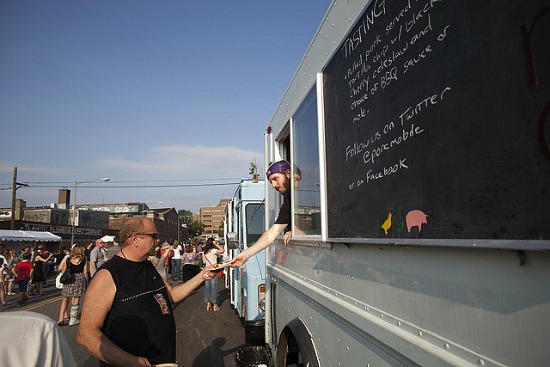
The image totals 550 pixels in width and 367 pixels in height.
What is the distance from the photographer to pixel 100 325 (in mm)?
2402

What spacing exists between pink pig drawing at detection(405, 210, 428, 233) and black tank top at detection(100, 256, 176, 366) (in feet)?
6.46

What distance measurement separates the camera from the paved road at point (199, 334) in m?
6.08

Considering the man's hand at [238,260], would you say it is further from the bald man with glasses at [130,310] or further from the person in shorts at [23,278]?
the person in shorts at [23,278]

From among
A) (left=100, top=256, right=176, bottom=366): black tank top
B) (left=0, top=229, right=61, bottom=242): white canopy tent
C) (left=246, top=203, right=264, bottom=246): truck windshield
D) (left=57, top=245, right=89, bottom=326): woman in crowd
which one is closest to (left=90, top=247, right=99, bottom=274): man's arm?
(left=57, top=245, right=89, bottom=326): woman in crowd

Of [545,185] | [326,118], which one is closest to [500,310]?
[545,185]

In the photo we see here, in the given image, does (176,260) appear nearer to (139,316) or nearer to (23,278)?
(23,278)

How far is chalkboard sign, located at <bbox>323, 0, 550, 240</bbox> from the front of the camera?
911mm

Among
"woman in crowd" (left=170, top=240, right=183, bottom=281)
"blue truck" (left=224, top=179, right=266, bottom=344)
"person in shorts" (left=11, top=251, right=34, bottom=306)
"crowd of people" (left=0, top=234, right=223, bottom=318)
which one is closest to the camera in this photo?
"blue truck" (left=224, top=179, right=266, bottom=344)

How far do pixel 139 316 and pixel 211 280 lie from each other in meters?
7.57

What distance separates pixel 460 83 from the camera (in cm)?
114

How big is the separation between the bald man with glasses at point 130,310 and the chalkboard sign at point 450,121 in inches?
61.4

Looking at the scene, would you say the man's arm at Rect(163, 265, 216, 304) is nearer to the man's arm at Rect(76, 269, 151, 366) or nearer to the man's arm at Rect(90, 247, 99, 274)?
the man's arm at Rect(76, 269, 151, 366)

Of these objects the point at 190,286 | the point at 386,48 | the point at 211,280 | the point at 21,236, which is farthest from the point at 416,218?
the point at 21,236

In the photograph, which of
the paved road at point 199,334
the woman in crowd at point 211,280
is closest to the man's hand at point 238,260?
the paved road at point 199,334
